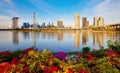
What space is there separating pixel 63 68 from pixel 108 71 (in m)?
1.75

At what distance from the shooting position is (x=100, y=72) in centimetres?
627

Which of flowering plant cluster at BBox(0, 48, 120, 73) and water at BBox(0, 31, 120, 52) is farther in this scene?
water at BBox(0, 31, 120, 52)

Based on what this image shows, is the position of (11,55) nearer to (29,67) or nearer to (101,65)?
(29,67)

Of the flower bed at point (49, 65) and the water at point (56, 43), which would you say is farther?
the water at point (56, 43)

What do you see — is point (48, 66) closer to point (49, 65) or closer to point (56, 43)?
point (49, 65)

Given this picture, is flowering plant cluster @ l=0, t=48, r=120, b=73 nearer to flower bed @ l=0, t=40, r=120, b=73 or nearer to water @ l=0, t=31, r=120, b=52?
flower bed @ l=0, t=40, r=120, b=73

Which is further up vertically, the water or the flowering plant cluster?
the flowering plant cluster

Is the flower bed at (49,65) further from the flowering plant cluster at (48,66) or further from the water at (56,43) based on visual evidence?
the water at (56,43)

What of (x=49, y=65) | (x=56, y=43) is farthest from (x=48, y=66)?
(x=56, y=43)

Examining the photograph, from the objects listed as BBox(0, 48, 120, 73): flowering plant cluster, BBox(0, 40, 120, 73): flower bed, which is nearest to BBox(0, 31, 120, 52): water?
BBox(0, 40, 120, 73): flower bed

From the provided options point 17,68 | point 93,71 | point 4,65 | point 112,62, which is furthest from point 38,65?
point 112,62

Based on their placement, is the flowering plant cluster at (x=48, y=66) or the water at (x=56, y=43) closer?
the flowering plant cluster at (x=48, y=66)

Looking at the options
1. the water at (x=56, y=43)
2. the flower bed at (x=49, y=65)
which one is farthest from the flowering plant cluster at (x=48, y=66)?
the water at (x=56, y=43)

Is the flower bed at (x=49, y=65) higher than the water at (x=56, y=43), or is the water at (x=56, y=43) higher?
the flower bed at (x=49, y=65)
